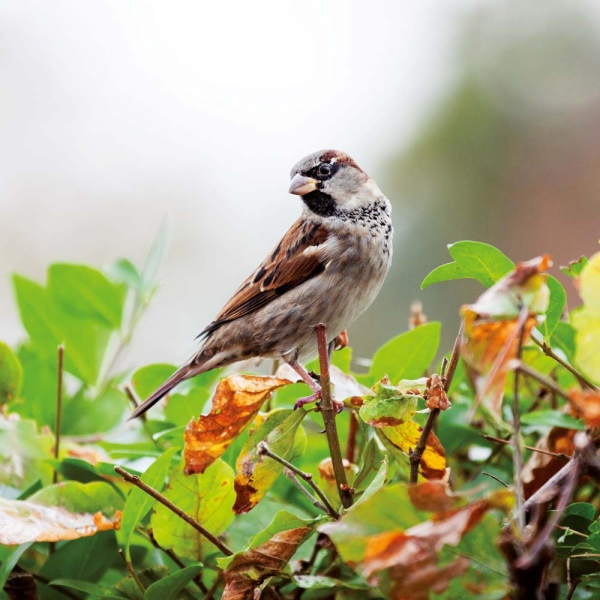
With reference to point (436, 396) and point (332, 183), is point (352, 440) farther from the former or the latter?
point (332, 183)

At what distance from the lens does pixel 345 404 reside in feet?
2.06

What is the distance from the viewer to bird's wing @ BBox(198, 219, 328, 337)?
1.57 metres

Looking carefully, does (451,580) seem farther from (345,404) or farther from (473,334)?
(345,404)

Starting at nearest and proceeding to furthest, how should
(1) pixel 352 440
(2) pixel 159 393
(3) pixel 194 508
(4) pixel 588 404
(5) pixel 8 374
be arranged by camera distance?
(4) pixel 588 404
(3) pixel 194 508
(1) pixel 352 440
(5) pixel 8 374
(2) pixel 159 393

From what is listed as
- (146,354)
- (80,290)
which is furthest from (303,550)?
(146,354)

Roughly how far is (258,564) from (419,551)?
0.20m

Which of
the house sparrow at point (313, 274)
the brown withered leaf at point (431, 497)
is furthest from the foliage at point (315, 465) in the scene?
the house sparrow at point (313, 274)

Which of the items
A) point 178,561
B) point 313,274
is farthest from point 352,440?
point 313,274

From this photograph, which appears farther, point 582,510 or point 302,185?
point 302,185

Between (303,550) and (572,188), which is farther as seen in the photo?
(572,188)

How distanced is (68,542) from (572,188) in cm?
524

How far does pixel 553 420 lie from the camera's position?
688 mm

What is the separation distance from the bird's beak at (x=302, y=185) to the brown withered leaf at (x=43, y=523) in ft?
3.30

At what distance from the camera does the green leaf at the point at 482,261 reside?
58 cm
